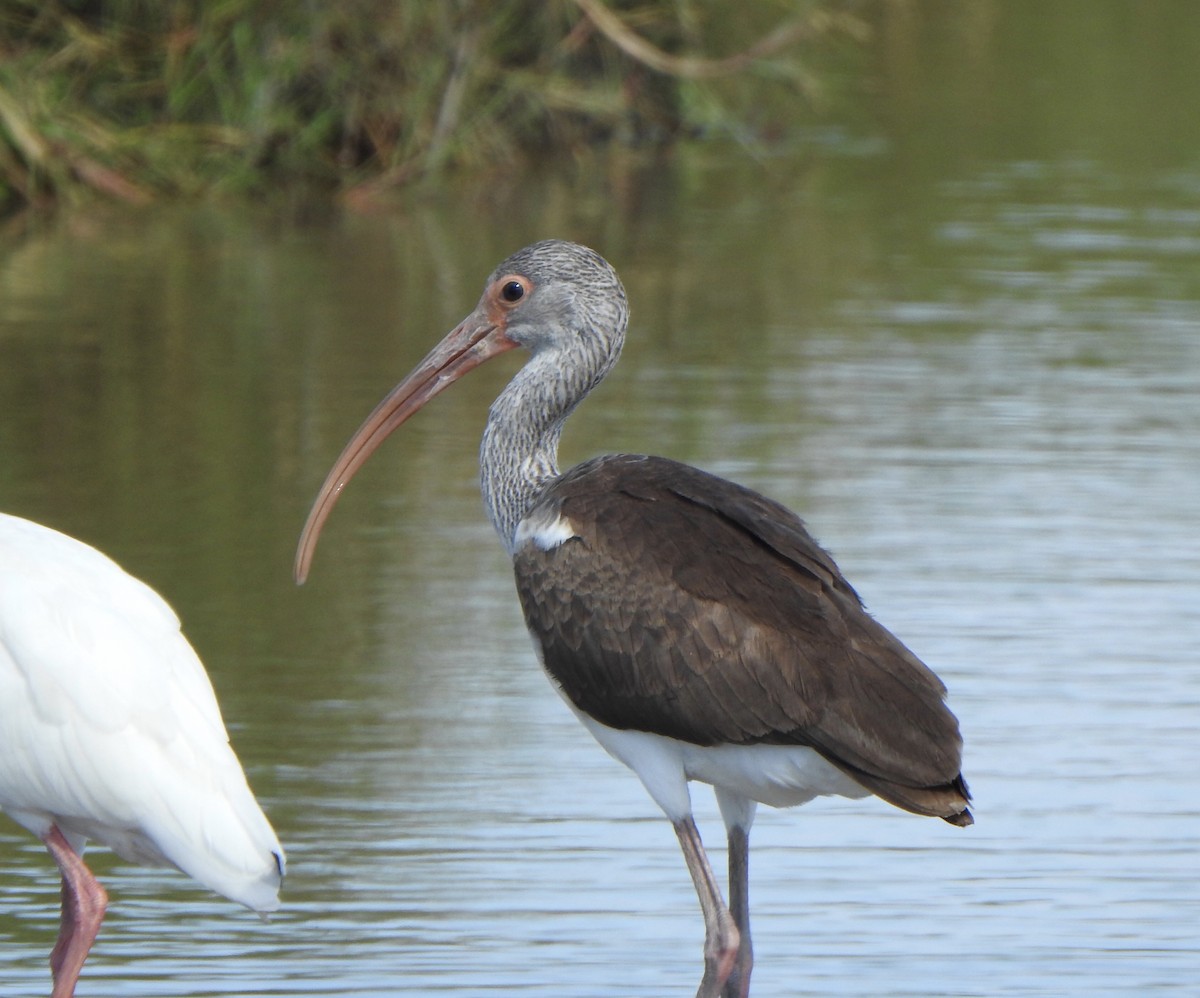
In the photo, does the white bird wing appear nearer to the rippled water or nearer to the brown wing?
the rippled water

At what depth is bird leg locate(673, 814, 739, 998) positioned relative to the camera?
5.63 meters

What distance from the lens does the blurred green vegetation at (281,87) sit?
18.3m

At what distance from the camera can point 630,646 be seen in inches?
224

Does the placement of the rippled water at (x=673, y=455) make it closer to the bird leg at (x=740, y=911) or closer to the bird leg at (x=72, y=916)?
the bird leg at (x=740, y=911)

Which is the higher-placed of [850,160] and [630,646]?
[630,646]

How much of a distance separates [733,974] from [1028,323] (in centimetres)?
885

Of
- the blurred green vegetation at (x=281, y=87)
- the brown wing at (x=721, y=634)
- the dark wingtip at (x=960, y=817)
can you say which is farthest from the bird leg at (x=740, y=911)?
the blurred green vegetation at (x=281, y=87)

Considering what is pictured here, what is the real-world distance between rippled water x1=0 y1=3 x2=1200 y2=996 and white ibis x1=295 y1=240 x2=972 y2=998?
20.8 inches

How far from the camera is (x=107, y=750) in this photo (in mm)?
5395

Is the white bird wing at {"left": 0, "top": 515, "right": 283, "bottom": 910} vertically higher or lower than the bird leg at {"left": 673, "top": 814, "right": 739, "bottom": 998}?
higher

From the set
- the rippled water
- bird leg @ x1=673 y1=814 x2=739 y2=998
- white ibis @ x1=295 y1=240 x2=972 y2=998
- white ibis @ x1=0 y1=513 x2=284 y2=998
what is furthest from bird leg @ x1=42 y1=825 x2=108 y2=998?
bird leg @ x1=673 y1=814 x2=739 y2=998

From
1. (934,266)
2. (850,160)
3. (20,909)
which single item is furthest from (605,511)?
(850,160)

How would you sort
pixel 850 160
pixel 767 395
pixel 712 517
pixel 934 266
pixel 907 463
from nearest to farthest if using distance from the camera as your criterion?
pixel 712 517
pixel 907 463
pixel 767 395
pixel 934 266
pixel 850 160

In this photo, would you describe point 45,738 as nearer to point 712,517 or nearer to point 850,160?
point 712,517
